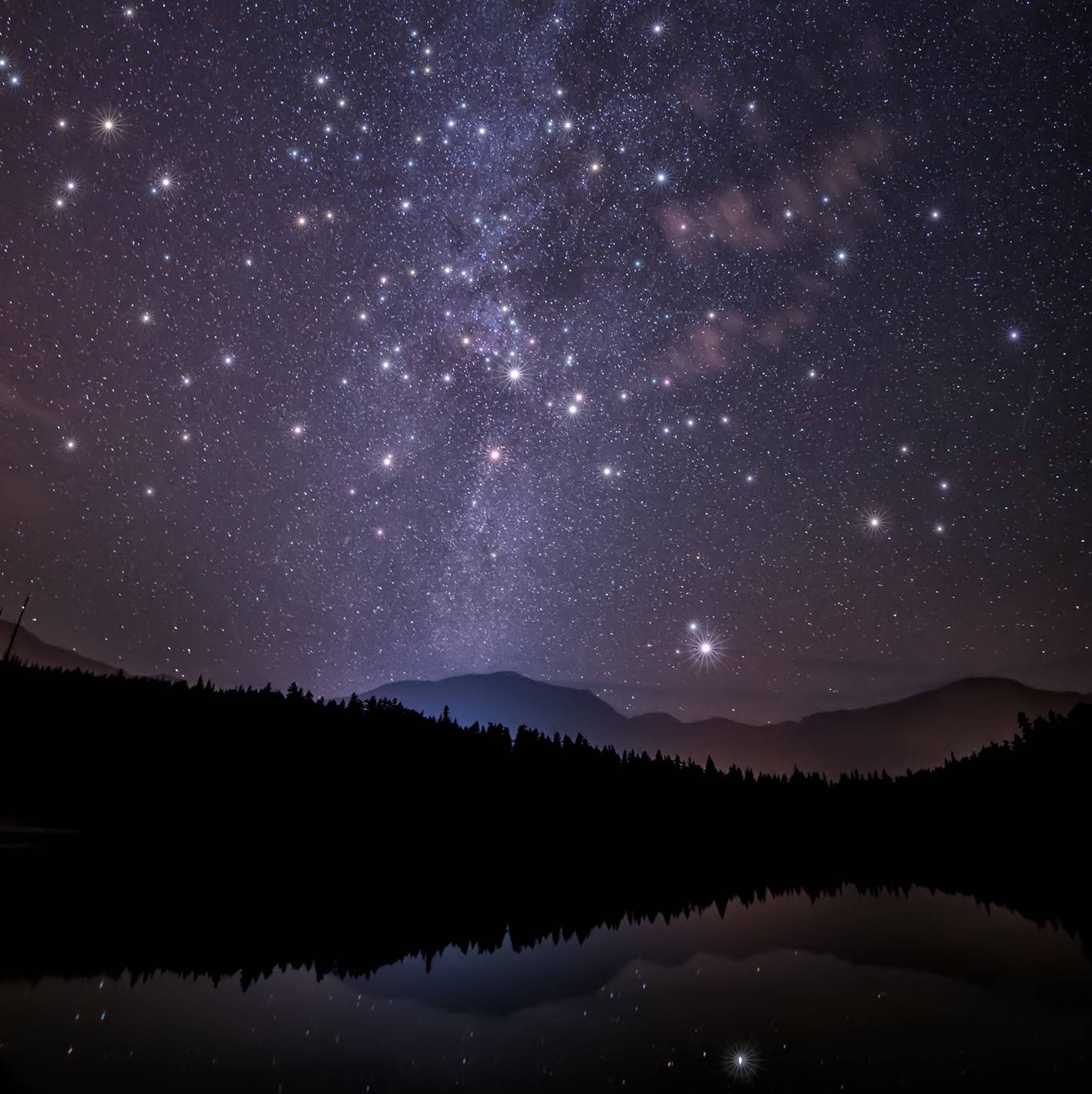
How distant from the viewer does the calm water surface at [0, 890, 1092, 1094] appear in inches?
310

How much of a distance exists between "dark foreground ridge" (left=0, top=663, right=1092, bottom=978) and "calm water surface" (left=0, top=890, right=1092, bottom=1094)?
2.67 metres

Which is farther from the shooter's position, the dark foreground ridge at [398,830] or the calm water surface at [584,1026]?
the dark foreground ridge at [398,830]

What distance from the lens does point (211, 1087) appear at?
7352 mm

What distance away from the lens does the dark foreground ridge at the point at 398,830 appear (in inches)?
757

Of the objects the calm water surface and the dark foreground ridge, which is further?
the dark foreground ridge

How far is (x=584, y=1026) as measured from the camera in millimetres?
10305

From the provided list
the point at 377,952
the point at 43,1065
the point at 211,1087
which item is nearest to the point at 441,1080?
the point at 211,1087

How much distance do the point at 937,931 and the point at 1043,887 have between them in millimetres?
26014

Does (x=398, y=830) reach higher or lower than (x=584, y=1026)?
lower

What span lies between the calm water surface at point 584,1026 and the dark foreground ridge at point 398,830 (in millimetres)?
2669

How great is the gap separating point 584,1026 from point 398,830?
61169 mm

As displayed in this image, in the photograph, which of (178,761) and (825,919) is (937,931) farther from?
(178,761)

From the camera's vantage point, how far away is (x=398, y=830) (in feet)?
212

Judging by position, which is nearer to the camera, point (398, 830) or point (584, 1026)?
point (584, 1026)
